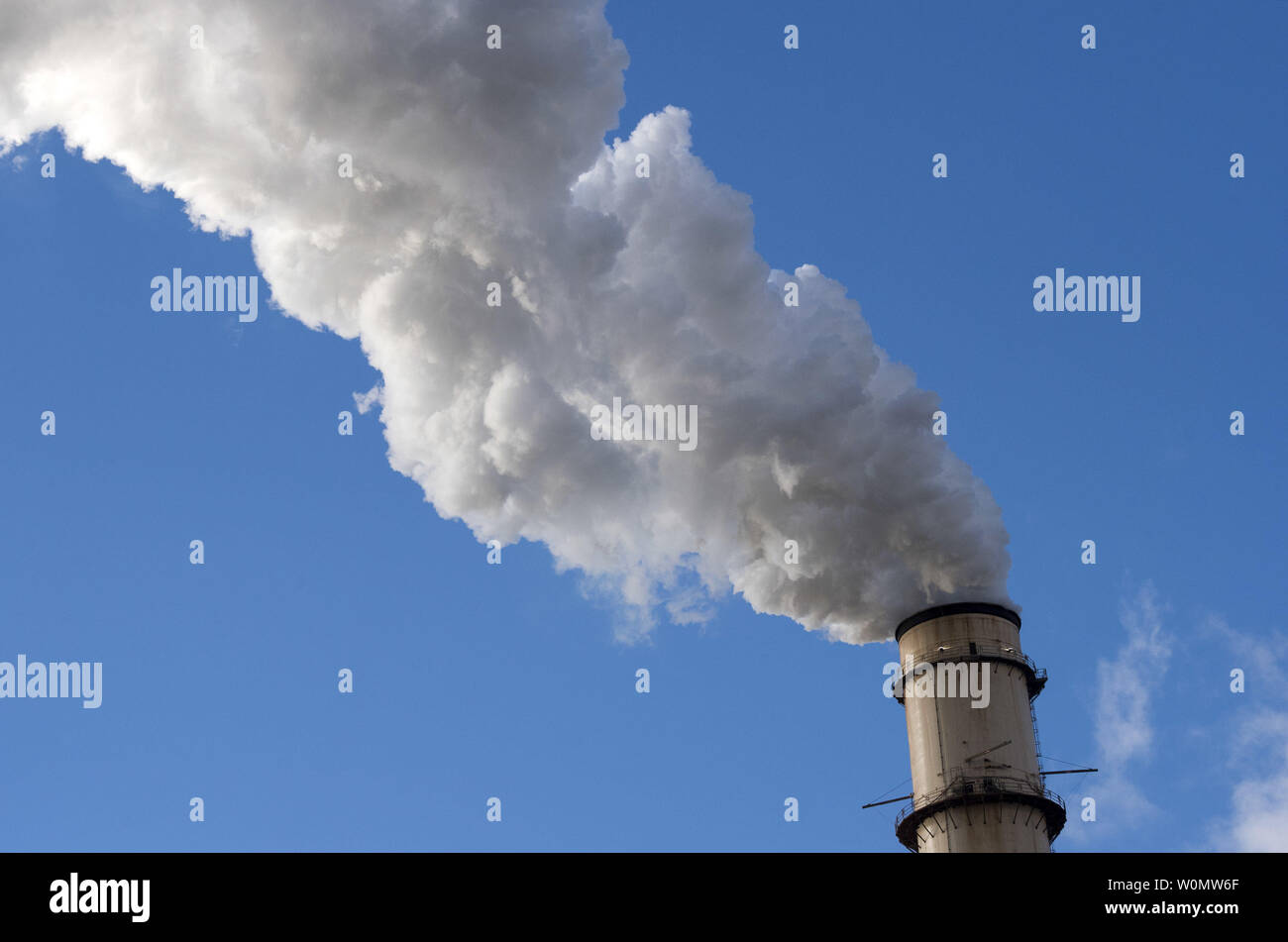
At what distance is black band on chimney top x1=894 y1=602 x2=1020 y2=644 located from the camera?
42406 millimetres

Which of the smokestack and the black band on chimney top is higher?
the black band on chimney top

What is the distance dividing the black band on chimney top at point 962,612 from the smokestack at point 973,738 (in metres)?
0.03

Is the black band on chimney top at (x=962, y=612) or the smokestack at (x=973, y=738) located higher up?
the black band on chimney top at (x=962, y=612)

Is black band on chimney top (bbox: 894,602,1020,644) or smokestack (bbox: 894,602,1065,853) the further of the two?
black band on chimney top (bbox: 894,602,1020,644)

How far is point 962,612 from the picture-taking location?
4250 centimetres

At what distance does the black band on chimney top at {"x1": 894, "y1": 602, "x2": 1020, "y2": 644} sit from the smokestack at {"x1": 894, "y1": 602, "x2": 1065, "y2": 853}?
0.03 metres

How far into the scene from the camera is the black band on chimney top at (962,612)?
42406mm
